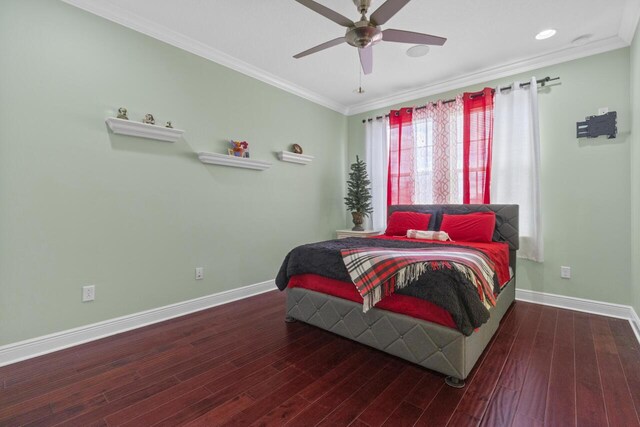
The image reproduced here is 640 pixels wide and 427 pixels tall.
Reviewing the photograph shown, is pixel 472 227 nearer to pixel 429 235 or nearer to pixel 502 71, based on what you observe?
pixel 429 235

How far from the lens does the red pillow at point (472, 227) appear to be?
10.5 feet

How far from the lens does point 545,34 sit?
2879 mm

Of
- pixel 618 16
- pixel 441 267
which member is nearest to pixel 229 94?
pixel 441 267

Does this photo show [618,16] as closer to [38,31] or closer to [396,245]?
[396,245]

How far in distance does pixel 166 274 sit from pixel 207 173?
1.15 metres

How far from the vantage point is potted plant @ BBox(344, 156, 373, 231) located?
4.57 m

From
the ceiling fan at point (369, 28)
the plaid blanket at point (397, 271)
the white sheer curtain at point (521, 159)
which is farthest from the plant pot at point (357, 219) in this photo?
the ceiling fan at point (369, 28)

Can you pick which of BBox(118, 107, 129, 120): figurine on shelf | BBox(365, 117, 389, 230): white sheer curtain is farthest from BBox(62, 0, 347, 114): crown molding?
BBox(365, 117, 389, 230): white sheer curtain

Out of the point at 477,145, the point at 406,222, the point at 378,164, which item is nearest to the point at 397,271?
the point at 406,222

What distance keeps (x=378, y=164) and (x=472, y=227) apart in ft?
6.27

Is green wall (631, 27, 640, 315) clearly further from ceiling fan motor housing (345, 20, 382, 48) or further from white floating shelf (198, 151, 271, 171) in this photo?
white floating shelf (198, 151, 271, 171)

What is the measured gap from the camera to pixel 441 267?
1831mm

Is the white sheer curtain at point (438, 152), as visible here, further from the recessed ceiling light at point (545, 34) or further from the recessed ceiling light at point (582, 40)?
the recessed ceiling light at point (582, 40)

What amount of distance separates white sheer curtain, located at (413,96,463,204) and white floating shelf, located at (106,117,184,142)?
3196 millimetres
